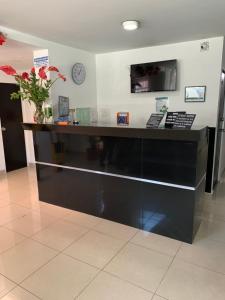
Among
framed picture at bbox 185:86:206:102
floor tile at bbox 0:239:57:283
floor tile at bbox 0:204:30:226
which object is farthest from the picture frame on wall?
floor tile at bbox 0:204:30:226

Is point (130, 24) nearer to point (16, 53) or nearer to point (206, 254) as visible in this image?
point (16, 53)

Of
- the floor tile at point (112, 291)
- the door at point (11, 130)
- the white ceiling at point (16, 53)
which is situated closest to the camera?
the floor tile at point (112, 291)

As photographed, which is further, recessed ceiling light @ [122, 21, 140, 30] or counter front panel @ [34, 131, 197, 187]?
recessed ceiling light @ [122, 21, 140, 30]

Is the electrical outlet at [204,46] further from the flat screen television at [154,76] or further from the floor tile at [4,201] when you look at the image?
the floor tile at [4,201]

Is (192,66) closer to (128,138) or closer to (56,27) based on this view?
(128,138)

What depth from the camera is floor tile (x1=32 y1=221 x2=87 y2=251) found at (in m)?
2.40

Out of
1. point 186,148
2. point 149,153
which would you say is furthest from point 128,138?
point 186,148

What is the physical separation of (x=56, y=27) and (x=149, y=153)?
6.39ft

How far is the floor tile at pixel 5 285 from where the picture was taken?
177 centimetres

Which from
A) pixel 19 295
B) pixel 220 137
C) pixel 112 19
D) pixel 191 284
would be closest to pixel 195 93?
pixel 220 137

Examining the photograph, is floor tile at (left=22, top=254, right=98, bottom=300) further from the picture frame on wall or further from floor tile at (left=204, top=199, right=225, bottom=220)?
the picture frame on wall

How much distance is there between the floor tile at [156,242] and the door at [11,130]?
3938 millimetres

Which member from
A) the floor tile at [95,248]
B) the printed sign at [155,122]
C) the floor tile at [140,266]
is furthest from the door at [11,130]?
the floor tile at [140,266]

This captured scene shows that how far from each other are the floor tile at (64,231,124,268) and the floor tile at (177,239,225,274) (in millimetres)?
670
